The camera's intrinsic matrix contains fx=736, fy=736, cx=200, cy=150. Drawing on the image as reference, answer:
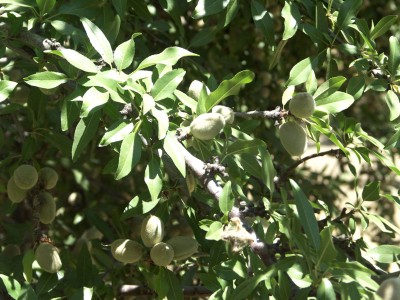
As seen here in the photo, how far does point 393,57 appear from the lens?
1.27 m

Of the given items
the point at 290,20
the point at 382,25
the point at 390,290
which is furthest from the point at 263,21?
the point at 390,290

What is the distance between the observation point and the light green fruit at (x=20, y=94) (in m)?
1.46

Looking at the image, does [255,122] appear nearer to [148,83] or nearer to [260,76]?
[148,83]

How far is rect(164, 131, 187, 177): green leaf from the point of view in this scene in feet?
3.37

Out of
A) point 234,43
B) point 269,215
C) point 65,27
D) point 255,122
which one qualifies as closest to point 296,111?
point 269,215

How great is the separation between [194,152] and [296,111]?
0.70ft

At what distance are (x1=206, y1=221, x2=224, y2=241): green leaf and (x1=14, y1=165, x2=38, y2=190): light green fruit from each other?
468 millimetres

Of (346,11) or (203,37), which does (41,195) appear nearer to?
(203,37)

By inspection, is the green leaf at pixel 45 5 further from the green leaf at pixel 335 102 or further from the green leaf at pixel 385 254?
the green leaf at pixel 385 254

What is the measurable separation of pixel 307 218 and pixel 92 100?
1.10 feet

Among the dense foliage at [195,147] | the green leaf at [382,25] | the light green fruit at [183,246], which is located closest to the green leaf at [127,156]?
the dense foliage at [195,147]

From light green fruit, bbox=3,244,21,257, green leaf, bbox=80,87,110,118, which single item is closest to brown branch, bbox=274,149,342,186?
green leaf, bbox=80,87,110,118

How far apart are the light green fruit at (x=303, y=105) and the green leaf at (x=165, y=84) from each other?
17cm

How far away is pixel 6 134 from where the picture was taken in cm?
200
